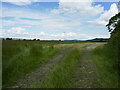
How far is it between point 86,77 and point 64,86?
6.22ft

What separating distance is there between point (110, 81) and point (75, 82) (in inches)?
50.8

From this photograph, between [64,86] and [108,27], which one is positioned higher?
[108,27]

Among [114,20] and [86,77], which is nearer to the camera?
[86,77]

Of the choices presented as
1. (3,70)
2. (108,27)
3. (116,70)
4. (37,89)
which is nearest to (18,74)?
(3,70)

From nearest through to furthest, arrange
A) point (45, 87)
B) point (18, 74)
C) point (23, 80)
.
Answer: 1. point (45, 87)
2. point (23, 80)
3. point (18, 74)

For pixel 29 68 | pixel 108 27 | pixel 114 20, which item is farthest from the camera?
pixel 108 27

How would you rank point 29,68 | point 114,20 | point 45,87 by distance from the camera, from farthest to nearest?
point 114,20 → point 29,68 → point 45,87

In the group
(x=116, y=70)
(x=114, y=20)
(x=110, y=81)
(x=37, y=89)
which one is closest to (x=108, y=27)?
(x=114, y=20)

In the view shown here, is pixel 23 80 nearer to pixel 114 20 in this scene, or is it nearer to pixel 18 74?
pixel 18 74

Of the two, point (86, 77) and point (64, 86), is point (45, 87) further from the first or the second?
point (86, 77)

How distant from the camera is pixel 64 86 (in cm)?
586

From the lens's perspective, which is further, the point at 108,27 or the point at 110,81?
the point at 108,27

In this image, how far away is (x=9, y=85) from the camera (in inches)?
252

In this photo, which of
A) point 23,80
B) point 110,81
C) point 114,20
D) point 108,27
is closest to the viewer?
point 110,81
